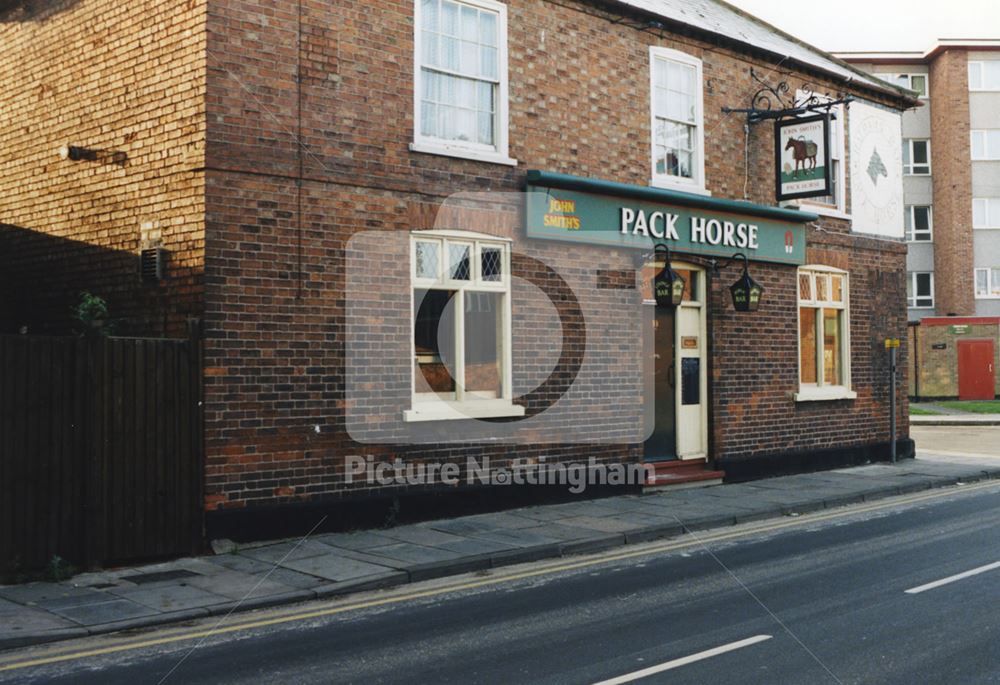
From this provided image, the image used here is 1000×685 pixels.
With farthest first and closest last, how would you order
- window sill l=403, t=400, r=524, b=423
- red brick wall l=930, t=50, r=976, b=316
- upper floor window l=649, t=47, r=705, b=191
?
red brick wall l=930, t=50, r=976, b=316
upper floor window l=649, t=47, r=705, b=191
window sill l=403, t=400, r=524, b=423

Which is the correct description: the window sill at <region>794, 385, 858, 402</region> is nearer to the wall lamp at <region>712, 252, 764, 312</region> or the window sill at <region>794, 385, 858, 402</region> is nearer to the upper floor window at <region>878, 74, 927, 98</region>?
the wall lamp at <region>712, 252, 764, 312</region>

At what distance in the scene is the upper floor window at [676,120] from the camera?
14.3 metres

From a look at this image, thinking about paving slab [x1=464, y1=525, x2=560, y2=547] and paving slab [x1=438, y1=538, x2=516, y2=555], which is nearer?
paving slab [x1=438, y1=538, x2=516, y2=555]

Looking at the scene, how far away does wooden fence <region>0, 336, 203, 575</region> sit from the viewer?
853cm

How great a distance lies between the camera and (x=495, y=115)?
12.3 m

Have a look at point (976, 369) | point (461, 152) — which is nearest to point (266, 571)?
point (461, 152)

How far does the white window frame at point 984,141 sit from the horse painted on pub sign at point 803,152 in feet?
100

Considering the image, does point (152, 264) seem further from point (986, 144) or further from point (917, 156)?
point (986, 144)

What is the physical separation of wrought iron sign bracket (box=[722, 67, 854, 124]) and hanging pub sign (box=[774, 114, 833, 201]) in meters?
0.22

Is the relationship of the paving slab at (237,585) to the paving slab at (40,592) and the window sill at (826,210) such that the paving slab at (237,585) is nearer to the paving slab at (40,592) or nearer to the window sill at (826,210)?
the paving slab at (40,592)

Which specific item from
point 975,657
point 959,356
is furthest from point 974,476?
point 959,356

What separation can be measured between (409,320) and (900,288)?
11267mm

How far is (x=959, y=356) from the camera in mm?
38844

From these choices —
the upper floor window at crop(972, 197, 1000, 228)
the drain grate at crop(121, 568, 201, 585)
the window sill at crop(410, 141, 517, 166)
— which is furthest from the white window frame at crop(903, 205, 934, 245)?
the drain grate at crop(121, 568, 201, 585)
